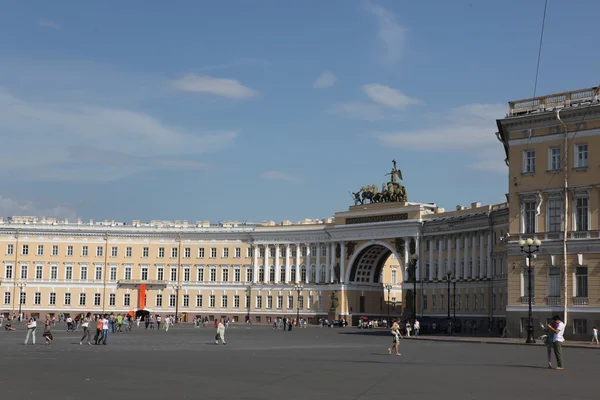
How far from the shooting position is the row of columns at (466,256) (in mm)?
94938

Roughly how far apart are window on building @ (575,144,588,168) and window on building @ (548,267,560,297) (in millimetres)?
6655

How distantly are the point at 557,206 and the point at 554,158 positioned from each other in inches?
123

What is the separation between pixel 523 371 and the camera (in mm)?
28938

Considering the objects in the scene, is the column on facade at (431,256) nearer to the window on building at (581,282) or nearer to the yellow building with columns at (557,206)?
the yellow building with columns at (557,206)

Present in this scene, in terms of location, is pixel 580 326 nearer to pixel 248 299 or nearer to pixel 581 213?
pixel 581 213

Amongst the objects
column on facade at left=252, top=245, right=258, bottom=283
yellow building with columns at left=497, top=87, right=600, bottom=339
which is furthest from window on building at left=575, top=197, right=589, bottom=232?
column on facade at left=252, top=245, right=258, bottom=283

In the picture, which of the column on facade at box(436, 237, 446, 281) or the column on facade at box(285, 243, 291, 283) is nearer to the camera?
the column on facade at box(436, 237, 446, 281)

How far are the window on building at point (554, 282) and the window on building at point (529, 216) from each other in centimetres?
296

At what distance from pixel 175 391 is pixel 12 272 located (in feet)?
357

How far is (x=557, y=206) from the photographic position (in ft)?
188

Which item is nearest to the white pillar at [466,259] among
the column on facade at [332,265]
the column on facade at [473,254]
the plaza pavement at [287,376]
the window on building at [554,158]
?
the column on facade at [473,254]

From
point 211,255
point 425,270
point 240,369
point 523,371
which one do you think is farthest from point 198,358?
point 211,255

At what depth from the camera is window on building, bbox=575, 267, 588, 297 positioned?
55469 mm

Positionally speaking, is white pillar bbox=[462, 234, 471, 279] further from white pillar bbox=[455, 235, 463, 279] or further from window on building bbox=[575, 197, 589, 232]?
window on building bbox=[575, 197, 589, 232]
